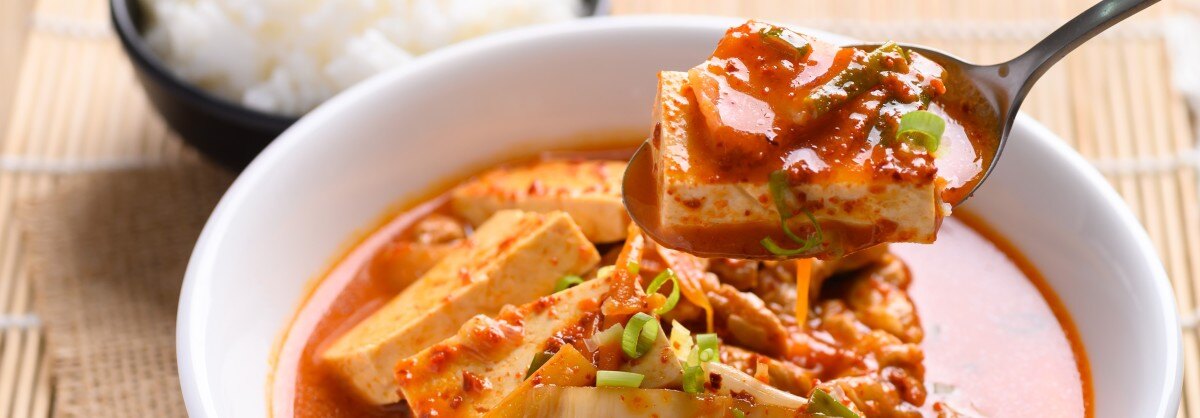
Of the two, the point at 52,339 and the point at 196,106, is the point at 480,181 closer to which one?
the point at 196,106

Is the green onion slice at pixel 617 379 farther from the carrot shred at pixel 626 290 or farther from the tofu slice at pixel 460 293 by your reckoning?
the tofu slice at pixel 460 293

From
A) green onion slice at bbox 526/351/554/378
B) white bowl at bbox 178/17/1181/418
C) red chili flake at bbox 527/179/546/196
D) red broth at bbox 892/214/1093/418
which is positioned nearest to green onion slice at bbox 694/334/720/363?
green onion slice at bbox 526/351/554/378

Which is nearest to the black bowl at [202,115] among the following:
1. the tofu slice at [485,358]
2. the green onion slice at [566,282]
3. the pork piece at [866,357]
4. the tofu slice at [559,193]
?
the tofu slice at [559,193]

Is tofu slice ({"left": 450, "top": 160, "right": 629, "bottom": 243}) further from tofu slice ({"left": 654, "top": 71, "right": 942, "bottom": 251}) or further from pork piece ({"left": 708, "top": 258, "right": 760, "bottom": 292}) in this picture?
tofu slice ({"left": 654, "top": 71, "right": 942, "bottom": 251})

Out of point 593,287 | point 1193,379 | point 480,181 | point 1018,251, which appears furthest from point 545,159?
point 1193,379

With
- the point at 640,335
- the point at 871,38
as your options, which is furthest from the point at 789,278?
the point at 871,38

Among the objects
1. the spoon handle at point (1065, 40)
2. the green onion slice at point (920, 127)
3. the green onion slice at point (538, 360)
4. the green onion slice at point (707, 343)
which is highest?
the spoon handle at point (1065, 40)
